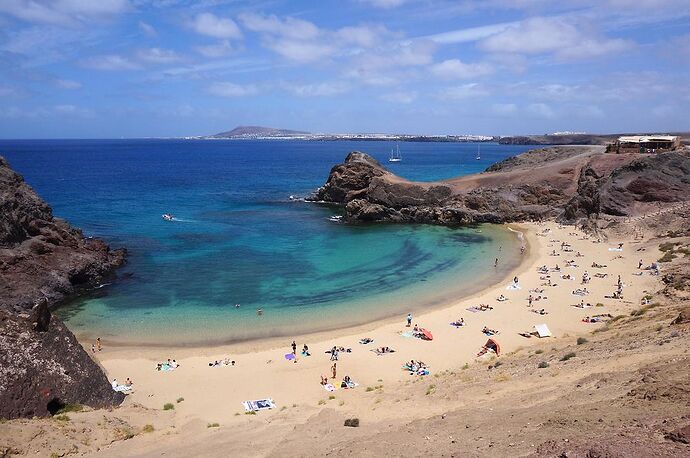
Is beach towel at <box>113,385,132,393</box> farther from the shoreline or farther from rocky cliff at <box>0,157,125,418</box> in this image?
the shoreline

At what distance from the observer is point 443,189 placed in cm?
6831

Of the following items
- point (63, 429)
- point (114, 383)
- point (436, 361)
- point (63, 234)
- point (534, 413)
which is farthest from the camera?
point (63, 234)

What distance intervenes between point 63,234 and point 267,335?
22.0 m

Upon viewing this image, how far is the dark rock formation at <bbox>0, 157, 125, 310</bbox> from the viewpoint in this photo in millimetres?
33375

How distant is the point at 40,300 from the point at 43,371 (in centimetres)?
298

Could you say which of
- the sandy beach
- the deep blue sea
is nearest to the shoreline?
the sandy beach

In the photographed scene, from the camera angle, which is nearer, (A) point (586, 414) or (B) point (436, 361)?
(A) point (586, 414)

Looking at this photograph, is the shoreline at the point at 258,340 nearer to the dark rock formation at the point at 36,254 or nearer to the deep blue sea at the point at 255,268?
the deep blue sea at the point at 255,268

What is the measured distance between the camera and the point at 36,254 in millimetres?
36969

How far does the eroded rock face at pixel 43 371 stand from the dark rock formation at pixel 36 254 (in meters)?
14.0

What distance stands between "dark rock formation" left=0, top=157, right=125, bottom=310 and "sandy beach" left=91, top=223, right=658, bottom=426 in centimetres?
838

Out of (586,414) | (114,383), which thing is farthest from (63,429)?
(586,414)

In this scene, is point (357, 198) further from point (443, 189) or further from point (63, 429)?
point (63, 429)

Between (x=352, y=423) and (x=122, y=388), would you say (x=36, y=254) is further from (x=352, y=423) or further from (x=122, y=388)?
(x=352, y=423)
